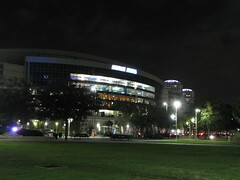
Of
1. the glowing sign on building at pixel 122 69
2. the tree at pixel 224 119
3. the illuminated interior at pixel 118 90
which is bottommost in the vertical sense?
the tree at pixel 224 119

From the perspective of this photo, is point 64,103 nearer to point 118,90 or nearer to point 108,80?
point 108,80

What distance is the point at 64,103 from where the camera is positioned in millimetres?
61062

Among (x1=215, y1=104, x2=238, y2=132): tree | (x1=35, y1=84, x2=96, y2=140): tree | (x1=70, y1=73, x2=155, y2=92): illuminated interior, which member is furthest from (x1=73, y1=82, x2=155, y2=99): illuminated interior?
(x1=35, y1=84, x2=96, y2=140): tree

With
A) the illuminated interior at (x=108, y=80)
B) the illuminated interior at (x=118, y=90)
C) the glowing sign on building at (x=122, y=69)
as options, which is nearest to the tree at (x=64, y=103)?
the illuminated interior at (x=118, y=90)

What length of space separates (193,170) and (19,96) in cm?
5838

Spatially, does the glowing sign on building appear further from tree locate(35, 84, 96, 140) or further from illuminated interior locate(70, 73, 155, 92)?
tree locate(35, 84, 96, 140)

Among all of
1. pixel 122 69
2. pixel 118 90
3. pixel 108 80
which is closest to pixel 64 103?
pixel 108 80

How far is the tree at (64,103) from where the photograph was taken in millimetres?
61156

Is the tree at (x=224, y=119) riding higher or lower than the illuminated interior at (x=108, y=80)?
lower

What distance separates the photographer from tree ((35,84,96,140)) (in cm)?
6116

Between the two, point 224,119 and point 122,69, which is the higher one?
point 122,69

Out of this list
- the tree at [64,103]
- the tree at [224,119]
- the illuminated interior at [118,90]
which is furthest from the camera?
the illuminated interior at [118,90]

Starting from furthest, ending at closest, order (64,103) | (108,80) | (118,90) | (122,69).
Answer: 1. (122,69)
2. (118,90)
3. (108,80)
4. (64,103)

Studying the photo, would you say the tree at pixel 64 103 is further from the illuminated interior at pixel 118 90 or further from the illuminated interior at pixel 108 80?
the illuminated interior at pixel 108 80
